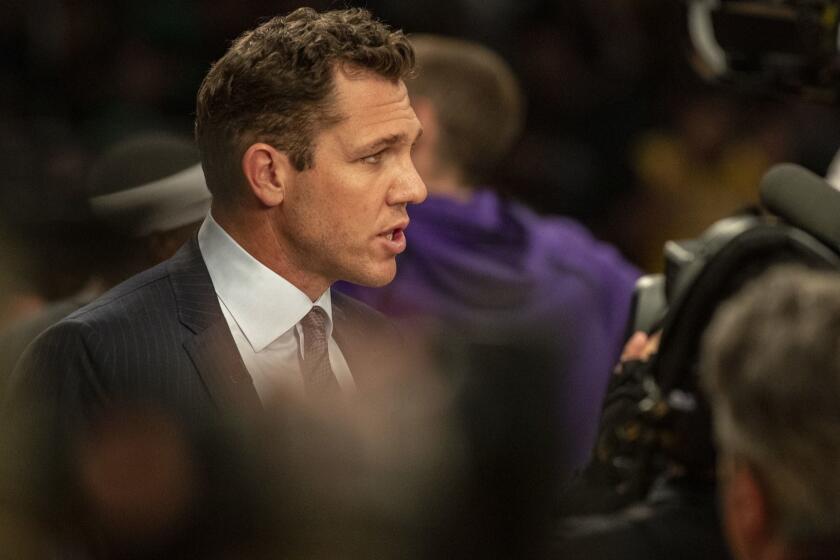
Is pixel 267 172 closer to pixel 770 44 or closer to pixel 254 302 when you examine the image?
pixel 254 302

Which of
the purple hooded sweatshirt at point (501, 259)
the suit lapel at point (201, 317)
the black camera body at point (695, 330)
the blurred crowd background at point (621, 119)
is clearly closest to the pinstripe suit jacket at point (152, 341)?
the suit lapel at point (201, 317)

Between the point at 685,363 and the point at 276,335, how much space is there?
1.47 feet

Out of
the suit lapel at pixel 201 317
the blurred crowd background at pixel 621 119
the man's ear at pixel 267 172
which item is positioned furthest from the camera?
the blurred crowd background at pixel 621 119

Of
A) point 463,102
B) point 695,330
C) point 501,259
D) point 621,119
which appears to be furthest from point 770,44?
point 621,119

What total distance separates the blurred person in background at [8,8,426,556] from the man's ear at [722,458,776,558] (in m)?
0.30

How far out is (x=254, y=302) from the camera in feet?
3.40

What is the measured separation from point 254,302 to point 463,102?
61.5 inches

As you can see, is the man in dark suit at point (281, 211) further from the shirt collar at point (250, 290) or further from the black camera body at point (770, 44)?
the black camera body at point (770, 44)

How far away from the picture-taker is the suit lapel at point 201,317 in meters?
0.94

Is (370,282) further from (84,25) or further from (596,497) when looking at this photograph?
(84,25)

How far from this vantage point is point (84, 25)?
12.6 ft

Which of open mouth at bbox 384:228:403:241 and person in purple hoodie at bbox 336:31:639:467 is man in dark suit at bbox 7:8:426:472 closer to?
open mouth at bbox 384:228:403:241

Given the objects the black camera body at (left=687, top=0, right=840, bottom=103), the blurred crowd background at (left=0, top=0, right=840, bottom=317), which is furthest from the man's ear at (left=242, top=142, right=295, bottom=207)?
the blurred crowd background at (left=0, top=0, right=840, bottom=317)

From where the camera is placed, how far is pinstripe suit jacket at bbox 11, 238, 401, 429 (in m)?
0.84
